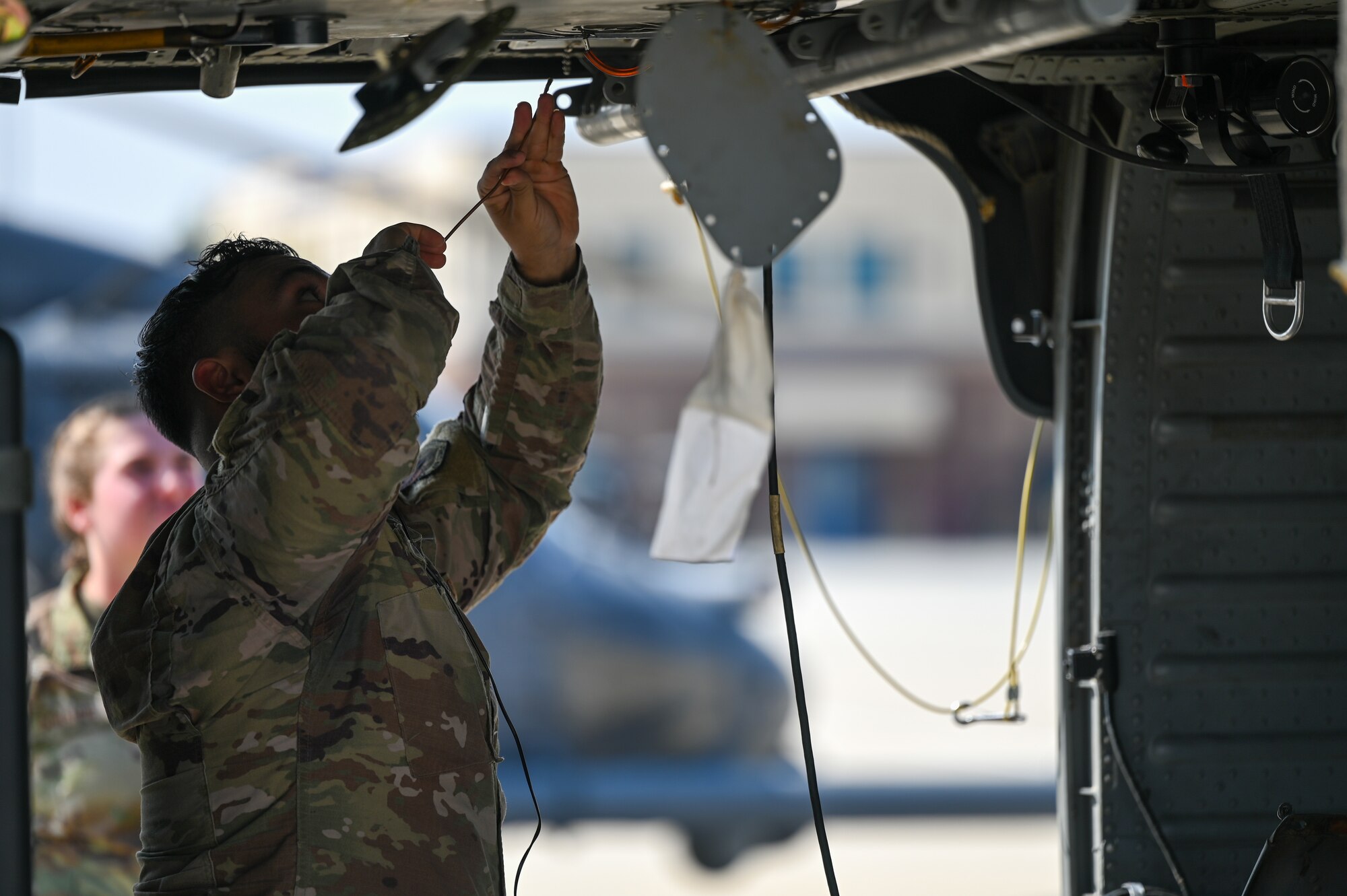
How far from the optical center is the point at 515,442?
2396mm

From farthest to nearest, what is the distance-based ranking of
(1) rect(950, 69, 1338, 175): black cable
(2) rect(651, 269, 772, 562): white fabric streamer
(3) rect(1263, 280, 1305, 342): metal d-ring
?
(2) rect(651, 269, 772, 562): white fabric streamer < (3) rect(1263, 280, 1305, 342): metal d-ring < (1) rect(950, 69, 1338, 175): black cable

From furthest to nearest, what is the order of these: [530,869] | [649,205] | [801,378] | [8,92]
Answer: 1. [801,378]
2. [649,205]
3. [530,869]
4. [8,92]

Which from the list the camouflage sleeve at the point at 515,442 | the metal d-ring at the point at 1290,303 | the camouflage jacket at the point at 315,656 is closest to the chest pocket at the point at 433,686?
the camouflage jacket at the point at 315,656

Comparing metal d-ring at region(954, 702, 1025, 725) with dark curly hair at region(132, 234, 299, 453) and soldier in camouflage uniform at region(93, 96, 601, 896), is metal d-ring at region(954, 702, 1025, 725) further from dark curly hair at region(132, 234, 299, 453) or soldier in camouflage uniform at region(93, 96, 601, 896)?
dark curly hair at region(132, 234, 299, 453)

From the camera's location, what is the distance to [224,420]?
190 centimetres

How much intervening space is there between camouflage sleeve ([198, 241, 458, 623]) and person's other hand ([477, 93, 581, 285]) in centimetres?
32

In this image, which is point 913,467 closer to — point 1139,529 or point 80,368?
point 80,368

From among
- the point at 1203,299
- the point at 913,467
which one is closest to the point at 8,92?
the point at 1203,299

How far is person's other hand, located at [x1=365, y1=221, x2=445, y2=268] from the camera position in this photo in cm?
196

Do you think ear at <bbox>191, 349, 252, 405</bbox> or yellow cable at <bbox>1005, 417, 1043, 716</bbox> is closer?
ear at <bbox>191, 349, 252, 405</bbox>

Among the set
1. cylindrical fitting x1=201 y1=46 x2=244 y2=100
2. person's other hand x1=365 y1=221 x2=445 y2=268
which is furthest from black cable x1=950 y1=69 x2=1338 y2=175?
cylindrical fitting x1=201 y1=46 x2=244 y2=100

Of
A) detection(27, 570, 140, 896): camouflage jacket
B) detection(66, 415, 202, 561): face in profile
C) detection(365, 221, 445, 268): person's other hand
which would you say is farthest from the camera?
detection(66, 415, 202, 561): face in profile

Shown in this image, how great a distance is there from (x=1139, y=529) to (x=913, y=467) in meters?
23.4

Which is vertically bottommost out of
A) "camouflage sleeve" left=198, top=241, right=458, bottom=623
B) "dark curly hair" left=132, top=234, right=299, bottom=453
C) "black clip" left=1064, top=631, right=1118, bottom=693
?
"black clip" left=1064, top=631, right=1118, bottom=693
